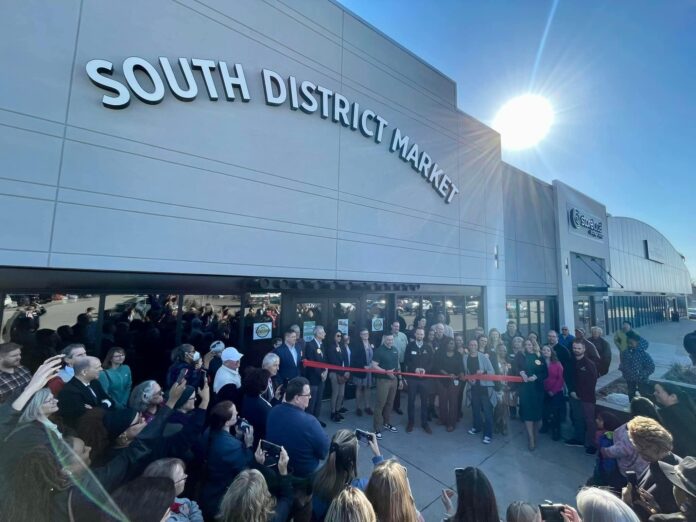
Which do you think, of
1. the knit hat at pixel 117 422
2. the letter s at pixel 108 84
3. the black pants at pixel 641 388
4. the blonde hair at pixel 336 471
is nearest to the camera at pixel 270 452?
the blonde hair at pixel 336 471

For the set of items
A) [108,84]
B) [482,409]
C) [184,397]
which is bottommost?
[482,409]

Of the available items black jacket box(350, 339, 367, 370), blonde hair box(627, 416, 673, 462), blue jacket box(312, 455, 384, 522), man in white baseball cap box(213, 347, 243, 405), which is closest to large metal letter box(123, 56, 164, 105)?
man in white baseball cap box(213, 347, 243, 405)

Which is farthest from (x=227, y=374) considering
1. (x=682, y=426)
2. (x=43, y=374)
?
(x=682, y=426)

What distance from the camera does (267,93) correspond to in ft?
21.3

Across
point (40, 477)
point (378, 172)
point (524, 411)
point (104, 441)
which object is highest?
point (378, 172)

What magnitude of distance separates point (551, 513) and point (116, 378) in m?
5.25

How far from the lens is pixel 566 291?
15.5 m

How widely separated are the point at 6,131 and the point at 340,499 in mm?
6421

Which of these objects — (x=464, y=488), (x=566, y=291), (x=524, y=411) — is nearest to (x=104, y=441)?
(x=464, y=488)

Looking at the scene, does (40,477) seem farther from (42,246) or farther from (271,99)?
(271,99)

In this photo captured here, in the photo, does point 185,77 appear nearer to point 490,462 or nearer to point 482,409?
point 482,409

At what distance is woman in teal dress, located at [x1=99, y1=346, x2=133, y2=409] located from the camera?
163 inches

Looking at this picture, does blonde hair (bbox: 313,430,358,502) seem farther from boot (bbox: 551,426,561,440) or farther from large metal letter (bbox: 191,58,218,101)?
large metal letter (bbox: 191,58,218,101)

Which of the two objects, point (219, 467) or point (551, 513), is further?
point (219, 467)
